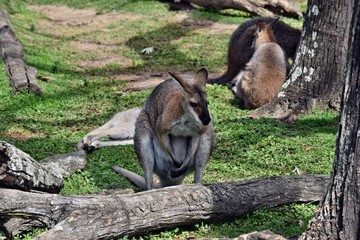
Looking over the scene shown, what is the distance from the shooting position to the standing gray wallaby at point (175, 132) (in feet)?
20.6

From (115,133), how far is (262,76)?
2658mm

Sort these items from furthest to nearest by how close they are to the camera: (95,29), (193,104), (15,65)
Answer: (95,29) → (15,65) → (193,104)

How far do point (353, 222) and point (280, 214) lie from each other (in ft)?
5.25

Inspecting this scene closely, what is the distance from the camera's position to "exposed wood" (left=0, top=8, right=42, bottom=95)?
34.2ft

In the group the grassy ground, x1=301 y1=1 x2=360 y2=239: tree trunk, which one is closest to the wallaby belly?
the grassy ground

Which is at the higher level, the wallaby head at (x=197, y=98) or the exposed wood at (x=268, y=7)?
the wallaby head at (x=197, y=98)

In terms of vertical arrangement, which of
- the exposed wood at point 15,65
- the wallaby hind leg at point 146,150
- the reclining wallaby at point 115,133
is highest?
the wallaby hind leg at point 146,150

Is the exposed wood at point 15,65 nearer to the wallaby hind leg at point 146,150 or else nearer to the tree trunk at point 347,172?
the wallaby hind leg at point 146,150

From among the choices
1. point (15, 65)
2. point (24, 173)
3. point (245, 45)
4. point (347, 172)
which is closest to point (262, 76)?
point (245, 45)

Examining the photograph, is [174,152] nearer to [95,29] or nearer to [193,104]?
[193,104]

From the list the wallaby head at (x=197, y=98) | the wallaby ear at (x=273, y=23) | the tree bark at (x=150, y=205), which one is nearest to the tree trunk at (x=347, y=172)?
the tree bark at (x=150, y=205)

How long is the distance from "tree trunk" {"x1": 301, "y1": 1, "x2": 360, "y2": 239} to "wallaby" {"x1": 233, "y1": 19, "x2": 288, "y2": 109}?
550 cm

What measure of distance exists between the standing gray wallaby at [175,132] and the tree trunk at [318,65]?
9.80 feet

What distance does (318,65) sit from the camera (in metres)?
9.20
